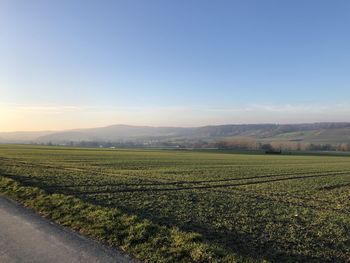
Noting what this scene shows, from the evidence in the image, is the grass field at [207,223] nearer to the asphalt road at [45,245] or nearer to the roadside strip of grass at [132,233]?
the roadside strip of grass at [132,233]

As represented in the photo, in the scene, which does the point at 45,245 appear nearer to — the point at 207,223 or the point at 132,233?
the point at 132,233

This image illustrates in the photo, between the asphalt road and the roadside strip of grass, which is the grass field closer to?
the roadside strip of grass

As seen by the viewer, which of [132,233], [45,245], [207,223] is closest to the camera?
[45,245]

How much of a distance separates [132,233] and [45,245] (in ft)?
6.59

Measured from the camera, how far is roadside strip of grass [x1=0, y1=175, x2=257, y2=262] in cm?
769

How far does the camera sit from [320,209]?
50.6 feet

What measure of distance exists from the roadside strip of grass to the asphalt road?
399 millimetres

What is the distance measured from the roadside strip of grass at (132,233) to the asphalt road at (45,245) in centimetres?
40

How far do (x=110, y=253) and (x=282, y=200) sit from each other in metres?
11.7

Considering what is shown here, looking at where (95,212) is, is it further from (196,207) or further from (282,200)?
(282,200)

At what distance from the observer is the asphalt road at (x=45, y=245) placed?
293 inches

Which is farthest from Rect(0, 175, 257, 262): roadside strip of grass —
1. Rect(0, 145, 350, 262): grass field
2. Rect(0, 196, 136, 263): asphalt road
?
Rect(0, 196, 136, 263): asphalt road

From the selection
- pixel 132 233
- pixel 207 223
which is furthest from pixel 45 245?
pixel 207 223

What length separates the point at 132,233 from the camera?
9.35m
